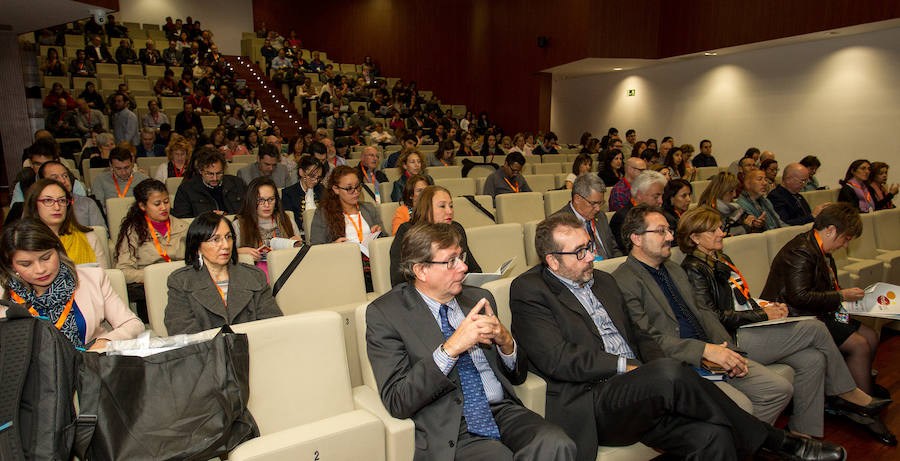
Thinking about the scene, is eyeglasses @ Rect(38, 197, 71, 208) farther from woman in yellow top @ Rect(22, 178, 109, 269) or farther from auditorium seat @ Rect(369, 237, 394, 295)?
auditorium seat @ Rect(369, 237, 394, 295)

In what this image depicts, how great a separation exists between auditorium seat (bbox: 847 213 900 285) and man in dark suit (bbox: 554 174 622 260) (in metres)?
2.00

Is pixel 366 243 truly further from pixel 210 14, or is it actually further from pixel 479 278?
pixel 210 14

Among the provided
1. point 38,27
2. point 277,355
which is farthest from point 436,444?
point 38,27

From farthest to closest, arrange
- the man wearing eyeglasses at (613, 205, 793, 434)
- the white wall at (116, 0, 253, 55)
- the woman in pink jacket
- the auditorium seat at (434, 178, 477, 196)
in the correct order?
1. the white wall at (116, 0, 253, 55)
2. the auditorium seat at (434, 178, 477, 196)
3. the man wearing eyeglasses at (613, 205, 793, 434)
4. the woman in pink jacket

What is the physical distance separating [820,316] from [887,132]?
22.6ft

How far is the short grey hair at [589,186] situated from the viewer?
3361 millimetres

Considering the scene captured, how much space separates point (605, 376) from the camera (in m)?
2.04

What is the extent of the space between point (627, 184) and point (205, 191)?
11.1 ft

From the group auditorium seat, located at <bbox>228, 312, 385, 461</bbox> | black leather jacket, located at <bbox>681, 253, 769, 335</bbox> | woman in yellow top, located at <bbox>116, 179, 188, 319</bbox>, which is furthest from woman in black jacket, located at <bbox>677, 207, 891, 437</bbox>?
woman in yellow top, located at <bbox>116, 179, 188, 319</bbox>

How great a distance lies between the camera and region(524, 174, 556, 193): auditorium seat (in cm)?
628

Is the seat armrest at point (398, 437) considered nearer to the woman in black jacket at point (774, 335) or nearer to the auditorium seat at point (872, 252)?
the woman in black jacket at point (774, 335)

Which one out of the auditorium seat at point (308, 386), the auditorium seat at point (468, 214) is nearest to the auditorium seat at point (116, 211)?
the auditorium seat at point (468, 214)

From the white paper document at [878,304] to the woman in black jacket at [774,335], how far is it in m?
0.42

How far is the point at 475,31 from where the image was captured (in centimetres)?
1365
